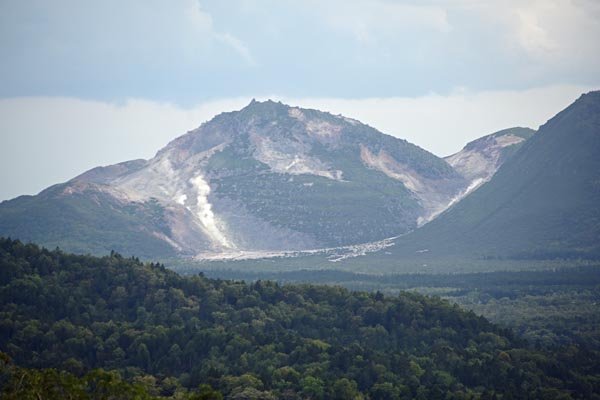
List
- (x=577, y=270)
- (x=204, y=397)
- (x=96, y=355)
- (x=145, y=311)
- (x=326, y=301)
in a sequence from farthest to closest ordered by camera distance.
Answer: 1. (x=577, y=270)
2. (x=326, y=301)
3. (x=145, y=311)
4. (x=96, y=355)
5. (x=204, y=397)

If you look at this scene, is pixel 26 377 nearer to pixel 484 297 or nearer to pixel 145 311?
pixel 145 311

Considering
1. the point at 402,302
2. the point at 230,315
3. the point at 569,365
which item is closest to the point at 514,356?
the point at 569,365

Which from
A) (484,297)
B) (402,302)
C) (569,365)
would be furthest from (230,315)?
(484,297)

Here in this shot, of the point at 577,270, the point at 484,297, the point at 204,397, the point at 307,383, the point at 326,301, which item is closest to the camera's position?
the point at 204,397

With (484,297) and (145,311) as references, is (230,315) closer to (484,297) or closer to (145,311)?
(145,311)

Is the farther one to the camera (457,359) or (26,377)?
(457,359)

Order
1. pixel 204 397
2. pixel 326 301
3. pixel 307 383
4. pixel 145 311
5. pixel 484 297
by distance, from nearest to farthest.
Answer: pixel 204 397 → pixel 307 383 → pixel 145 311 → pixel 326 301 → pixel 484 297
